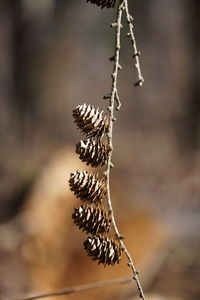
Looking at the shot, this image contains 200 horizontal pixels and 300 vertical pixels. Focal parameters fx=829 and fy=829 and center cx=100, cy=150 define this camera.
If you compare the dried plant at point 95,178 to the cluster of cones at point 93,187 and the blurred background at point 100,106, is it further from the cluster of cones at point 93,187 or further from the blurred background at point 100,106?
the blurred background at point 100,106

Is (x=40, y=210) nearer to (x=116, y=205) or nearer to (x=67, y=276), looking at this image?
(x=116, y=205)

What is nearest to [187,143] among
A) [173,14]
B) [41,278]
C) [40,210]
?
[173,14]

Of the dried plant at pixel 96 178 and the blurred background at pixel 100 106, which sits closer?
the dried plant at pixel 96 178

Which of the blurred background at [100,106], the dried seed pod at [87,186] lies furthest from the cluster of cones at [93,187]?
the blurred background at [100,106]

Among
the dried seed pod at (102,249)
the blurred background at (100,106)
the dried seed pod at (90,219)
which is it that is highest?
the blurred background at (100,106)

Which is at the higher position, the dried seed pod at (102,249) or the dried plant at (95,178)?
the dried plant at (95,178)

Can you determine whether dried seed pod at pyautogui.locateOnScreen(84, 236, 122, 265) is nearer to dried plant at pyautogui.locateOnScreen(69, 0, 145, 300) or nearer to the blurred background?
dried plant at pyautogui.locateOnScreen(69, 0, 145, 300)
